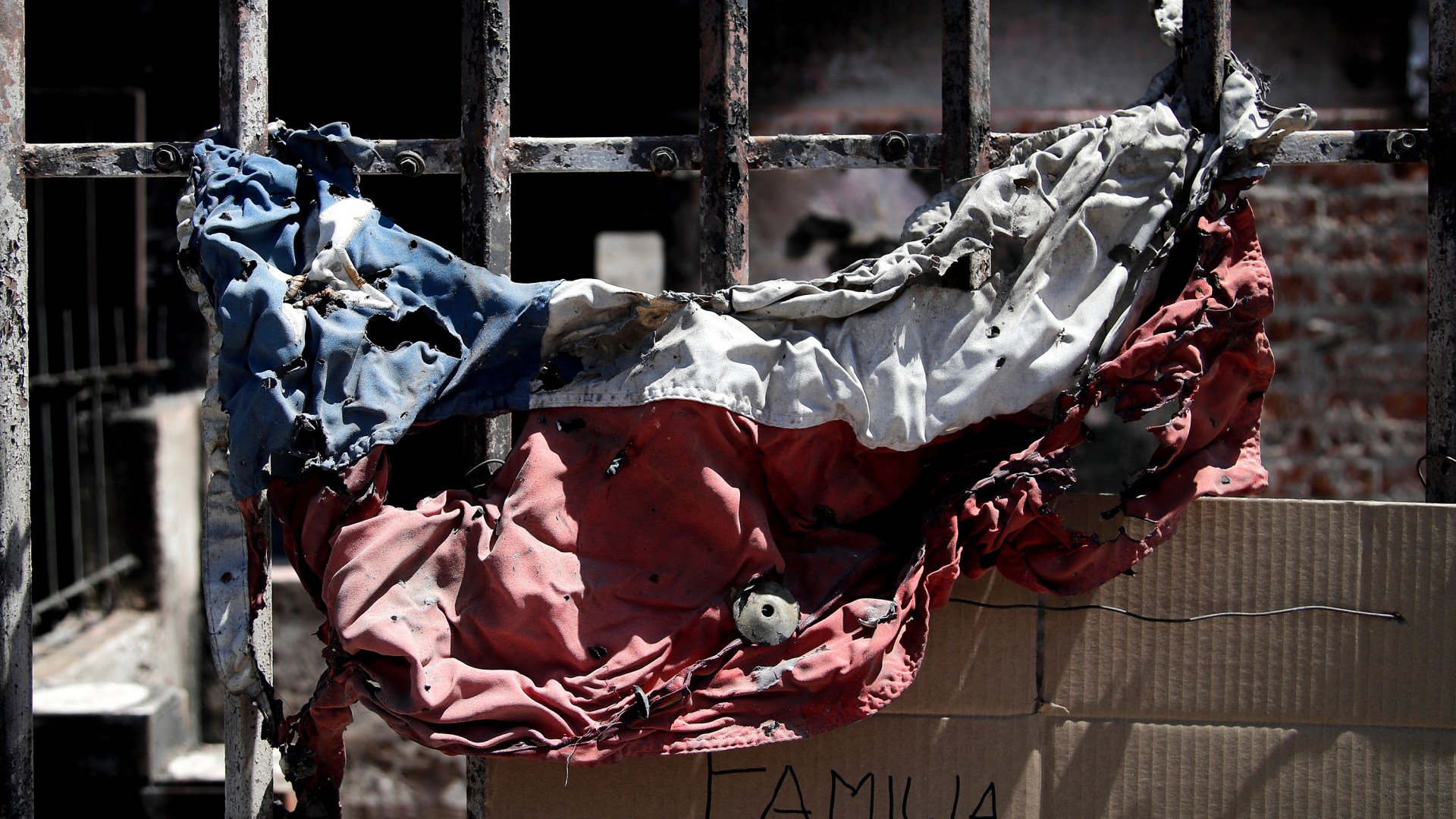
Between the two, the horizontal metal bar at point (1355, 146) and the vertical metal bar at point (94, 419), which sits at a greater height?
the horizontal metal bar at point (1355, 146)

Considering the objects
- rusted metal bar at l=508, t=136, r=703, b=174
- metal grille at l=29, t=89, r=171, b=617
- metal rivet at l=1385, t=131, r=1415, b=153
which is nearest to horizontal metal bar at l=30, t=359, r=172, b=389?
metal grille at l=29, t=89, r=171, b=617

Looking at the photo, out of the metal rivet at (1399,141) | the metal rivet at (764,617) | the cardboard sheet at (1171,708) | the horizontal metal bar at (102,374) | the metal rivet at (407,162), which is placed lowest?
the cardboard sheet at (1171,708)

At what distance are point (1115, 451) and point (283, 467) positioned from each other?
293 cm

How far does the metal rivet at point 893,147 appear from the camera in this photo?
1620 mm

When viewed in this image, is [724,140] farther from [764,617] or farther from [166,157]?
[166,157]

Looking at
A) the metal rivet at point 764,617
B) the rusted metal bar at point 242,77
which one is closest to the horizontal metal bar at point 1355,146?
the metal rivet at point 764,617

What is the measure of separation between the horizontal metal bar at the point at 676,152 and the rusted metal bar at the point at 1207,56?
0.13m

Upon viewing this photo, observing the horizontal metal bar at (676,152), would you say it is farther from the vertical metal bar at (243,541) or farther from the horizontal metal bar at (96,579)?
the horizontal metal bar at (96,579)

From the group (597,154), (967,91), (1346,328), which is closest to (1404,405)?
(1346,328)

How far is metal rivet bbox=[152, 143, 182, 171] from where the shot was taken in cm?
165

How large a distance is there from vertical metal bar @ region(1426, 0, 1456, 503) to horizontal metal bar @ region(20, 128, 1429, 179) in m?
0.03

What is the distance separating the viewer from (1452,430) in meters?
1.66

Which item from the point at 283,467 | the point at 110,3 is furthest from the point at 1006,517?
the point at 110,3

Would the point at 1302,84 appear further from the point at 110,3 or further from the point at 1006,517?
the point at 110,3
